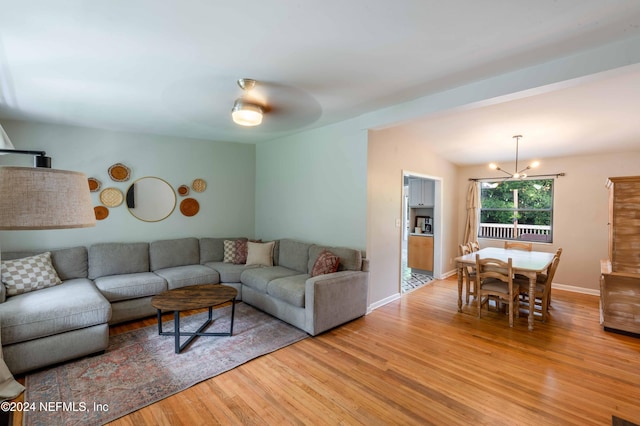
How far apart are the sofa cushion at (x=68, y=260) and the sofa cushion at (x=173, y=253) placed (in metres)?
0.76

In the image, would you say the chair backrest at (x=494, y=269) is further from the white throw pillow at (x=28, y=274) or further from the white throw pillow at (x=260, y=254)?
the white throw pillow at (x=28, y=274)

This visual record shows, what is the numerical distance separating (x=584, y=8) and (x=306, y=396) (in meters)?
3.02

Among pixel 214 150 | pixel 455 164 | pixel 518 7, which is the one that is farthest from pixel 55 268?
pixel 455 164

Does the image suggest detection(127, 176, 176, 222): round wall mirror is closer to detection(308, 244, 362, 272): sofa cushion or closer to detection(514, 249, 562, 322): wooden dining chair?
detection(308, 244, 362, 272): sofa cushion

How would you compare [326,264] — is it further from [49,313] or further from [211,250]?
[49,313]

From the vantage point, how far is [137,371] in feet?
7.96

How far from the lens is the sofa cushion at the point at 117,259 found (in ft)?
12.2

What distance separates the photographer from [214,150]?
502 centimetres

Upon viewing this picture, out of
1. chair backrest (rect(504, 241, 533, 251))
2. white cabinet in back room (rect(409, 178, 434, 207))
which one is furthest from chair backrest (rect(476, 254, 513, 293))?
white cabinet in back room (rect(409, 178, 434, 207))

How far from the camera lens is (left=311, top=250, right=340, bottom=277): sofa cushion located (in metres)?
3.51

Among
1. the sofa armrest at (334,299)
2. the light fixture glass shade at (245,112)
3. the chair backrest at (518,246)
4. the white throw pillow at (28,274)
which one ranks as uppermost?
the light fixture glass shade at (245,112)

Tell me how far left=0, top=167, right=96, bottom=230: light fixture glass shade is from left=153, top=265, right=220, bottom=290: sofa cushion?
3047 millimetres

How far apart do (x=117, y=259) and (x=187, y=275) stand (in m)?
0.95

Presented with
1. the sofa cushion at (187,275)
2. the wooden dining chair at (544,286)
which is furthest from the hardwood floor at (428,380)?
the sofa cushion at (187,275)
